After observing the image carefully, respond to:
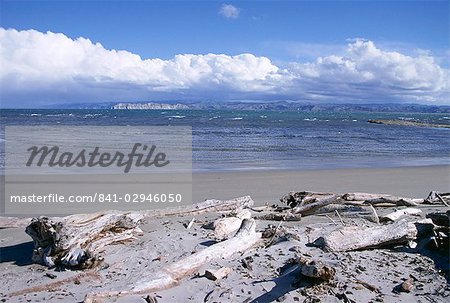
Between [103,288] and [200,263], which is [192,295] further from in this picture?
[103,288]

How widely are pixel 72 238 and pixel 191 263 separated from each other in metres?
1.51

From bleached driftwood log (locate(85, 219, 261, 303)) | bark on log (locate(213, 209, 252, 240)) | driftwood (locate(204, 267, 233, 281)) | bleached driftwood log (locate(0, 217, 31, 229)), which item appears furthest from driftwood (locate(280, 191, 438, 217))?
bleached driftwood log (locate(0, 217, 31, 229))

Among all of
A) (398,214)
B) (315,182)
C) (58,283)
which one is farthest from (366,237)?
(315,182)

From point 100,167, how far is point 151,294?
34.5 ft

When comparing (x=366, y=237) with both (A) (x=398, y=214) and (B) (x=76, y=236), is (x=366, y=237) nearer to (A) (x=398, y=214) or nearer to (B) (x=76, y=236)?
(A) (x=398, y=214)

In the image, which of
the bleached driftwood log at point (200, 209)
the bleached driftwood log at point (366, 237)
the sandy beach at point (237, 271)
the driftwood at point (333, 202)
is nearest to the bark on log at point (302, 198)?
the driftwood at point (333, 202)

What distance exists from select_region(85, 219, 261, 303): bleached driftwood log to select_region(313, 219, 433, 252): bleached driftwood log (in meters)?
0.89

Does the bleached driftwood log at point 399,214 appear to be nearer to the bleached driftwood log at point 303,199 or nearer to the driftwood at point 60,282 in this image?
the bleached driftwood log at point 303,199

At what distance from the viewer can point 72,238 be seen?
5.39 metres

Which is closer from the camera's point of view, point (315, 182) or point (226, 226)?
point (226, 226)

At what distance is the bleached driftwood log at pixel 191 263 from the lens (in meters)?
4.61

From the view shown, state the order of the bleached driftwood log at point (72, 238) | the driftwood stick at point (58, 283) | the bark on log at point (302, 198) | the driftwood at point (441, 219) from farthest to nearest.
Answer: the bark on log at point (302, 198) → the driftwood at point (441, 219) → the bleached driftwood log at point (72, 238) → the driftwood stick at point (58, 283)

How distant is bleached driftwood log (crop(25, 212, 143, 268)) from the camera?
208 inches

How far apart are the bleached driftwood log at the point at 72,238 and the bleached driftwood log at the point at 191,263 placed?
92cm
